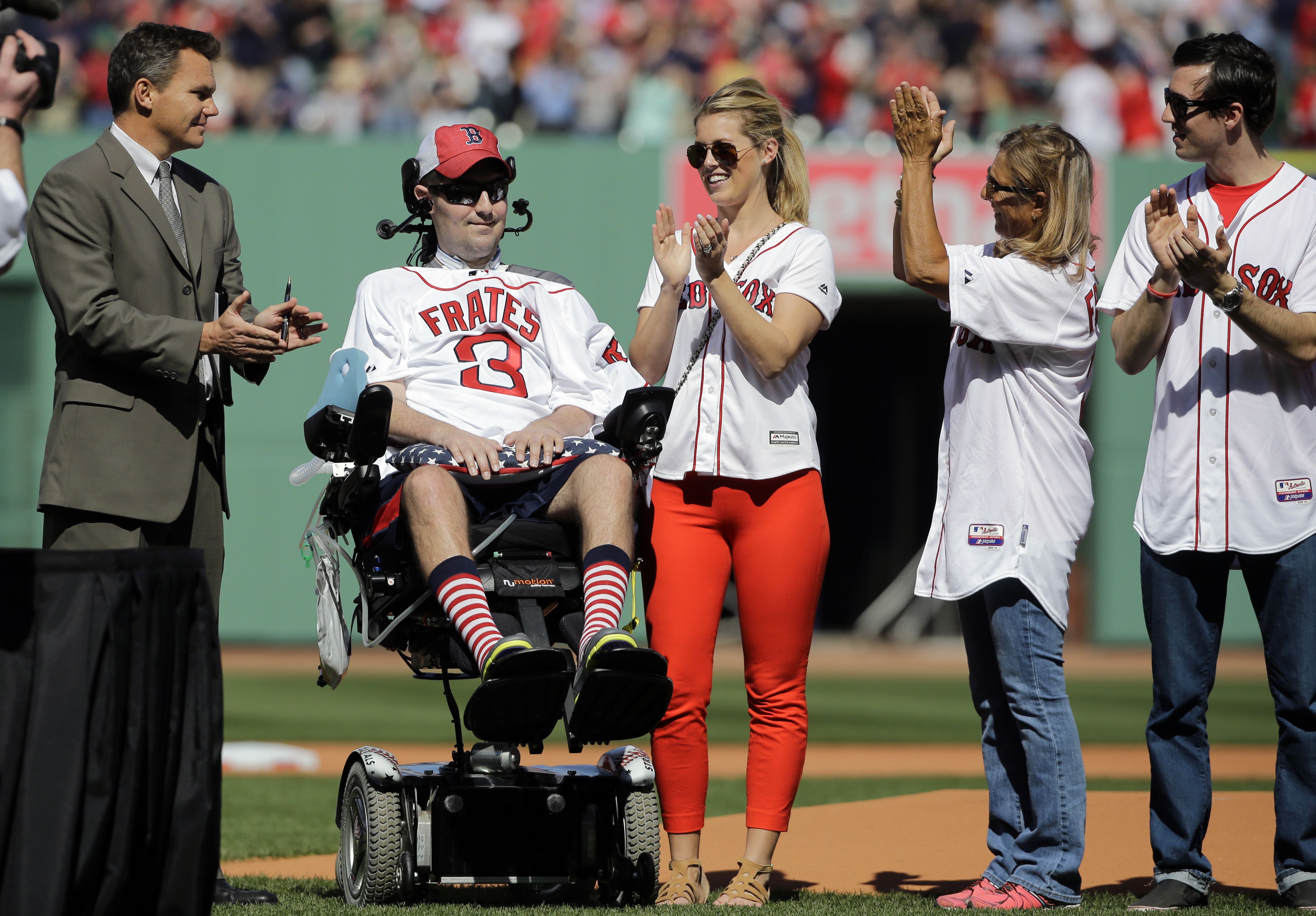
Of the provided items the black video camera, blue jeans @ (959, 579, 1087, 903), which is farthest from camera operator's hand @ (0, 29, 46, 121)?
blue jeans @ (959, 579, 1087, 903)

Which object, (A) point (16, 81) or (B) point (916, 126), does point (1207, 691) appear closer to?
(B) point (916, 126)

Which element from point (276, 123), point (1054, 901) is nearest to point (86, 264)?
point (1054, 901)

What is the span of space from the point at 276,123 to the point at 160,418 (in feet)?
45.7

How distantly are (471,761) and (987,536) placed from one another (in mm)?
1690

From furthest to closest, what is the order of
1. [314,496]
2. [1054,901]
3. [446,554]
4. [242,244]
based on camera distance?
[242,244], [314,496], [1054,901], [446,554]

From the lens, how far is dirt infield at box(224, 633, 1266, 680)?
15.4 metres

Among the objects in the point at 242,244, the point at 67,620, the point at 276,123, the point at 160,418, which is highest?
the point at 276,123

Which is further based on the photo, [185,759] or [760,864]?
[760,864]

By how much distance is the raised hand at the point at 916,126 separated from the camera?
4523mm

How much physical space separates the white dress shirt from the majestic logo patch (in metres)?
2.38

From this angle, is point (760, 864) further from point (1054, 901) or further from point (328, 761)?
point (328, 761)

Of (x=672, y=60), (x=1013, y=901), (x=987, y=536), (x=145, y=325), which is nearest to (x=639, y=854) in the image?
(x=1013, y=901)

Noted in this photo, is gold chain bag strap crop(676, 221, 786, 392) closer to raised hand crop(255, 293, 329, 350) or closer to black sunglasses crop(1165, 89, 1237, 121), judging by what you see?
raised hand crop(255, 293, 329, 350)

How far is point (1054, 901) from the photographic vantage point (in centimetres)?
438
